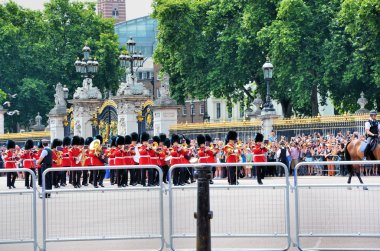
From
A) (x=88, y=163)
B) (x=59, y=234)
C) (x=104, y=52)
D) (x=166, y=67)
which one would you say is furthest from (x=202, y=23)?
(x=59, y=234)

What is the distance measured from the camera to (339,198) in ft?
43.6

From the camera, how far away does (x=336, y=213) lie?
13.2m

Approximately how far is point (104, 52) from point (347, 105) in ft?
60.8

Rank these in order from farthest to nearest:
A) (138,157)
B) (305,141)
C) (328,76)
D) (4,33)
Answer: (4,33)
(328,76)
(305,141)
(138,157)

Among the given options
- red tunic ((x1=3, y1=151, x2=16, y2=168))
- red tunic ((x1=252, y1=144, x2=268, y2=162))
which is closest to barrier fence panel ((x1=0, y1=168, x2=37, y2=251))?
red tunic ((x1=252, y1=144, x2=268, y2=162))

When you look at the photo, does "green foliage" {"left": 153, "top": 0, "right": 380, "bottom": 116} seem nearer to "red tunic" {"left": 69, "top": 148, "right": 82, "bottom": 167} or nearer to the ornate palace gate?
the ornate palace gate

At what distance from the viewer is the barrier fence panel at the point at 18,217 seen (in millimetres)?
13680

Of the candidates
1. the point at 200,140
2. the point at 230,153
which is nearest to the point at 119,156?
the point at 200,140

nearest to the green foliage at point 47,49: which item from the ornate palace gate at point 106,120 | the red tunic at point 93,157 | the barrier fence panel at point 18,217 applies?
the ornate palace gate at point 106,120

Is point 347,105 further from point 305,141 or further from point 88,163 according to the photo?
point 88,163

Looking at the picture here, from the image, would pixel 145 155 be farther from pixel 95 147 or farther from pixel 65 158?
pixel 65 158

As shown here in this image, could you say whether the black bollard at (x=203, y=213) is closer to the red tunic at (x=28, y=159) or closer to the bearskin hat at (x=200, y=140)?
the bearskin hat at (x=200, y=140)

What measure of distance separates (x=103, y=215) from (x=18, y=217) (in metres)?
1.01

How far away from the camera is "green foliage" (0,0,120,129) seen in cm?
6725
